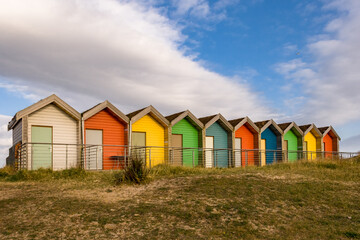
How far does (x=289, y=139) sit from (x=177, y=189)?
21.7m

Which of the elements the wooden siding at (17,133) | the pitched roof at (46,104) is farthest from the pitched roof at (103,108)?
the wooden siding at (17,133)

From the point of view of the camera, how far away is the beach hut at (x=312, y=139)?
98.7 ft

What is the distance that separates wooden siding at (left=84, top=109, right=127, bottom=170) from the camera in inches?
756

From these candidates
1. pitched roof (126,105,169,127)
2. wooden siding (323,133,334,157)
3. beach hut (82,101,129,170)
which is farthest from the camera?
wooden siding (323,133,334,157)

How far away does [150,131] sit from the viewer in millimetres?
21281

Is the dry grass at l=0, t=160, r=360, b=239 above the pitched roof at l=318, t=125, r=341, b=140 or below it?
below

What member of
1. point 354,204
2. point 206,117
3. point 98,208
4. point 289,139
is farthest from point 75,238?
point 289,139

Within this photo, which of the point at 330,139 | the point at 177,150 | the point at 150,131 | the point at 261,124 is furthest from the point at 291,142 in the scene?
the point at 150,131

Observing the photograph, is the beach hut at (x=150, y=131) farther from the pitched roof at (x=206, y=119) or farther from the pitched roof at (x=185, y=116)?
the pitched roof at (x=206, y=119)

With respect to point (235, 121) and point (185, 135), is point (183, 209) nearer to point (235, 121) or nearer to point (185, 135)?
point (185, 135)

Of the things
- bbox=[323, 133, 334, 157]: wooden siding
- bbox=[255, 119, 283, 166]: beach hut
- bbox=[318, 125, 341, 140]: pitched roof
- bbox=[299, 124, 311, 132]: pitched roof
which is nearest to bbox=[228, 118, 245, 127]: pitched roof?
bbox=[255, 119, 283, 166]: beach hut

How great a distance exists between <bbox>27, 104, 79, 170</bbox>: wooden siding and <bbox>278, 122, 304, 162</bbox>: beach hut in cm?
1685

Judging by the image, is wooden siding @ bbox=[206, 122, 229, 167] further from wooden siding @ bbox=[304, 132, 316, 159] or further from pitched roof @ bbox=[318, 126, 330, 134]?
pitched roof @ bbox=[318, 126, 330, 134]

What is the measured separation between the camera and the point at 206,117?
80.5 ft
